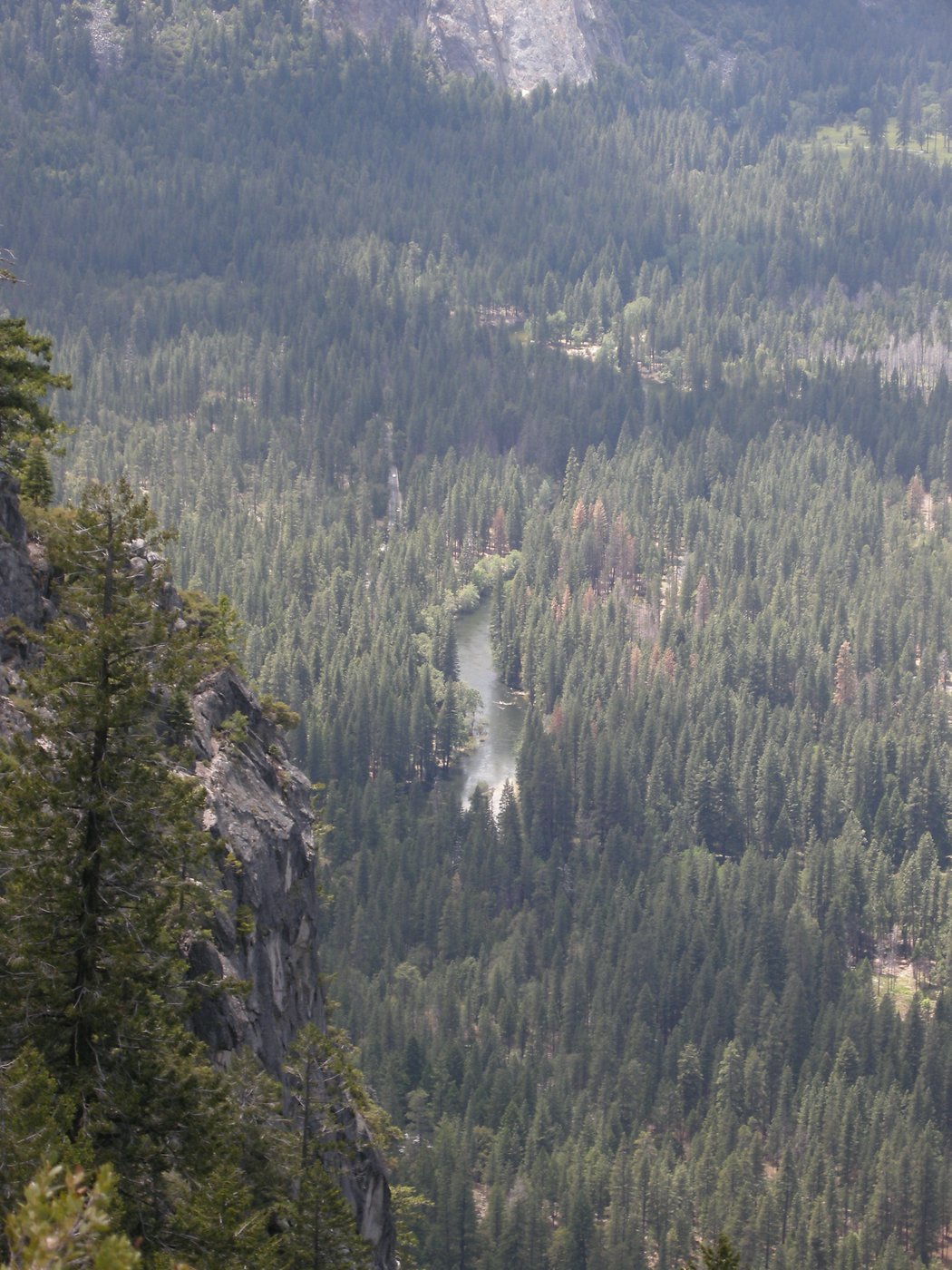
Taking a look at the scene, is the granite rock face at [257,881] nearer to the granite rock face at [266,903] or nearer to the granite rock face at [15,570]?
the granite rock face at [266,903]

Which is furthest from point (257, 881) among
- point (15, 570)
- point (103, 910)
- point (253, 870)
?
point (103, 910)

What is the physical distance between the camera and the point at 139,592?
173 ft

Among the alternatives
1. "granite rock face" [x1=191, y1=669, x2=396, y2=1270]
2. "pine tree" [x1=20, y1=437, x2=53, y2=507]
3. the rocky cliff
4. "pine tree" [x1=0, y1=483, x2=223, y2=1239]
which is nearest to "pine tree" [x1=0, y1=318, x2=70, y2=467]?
the rocky cliff

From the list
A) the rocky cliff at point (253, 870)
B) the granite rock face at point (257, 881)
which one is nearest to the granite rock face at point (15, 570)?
the rocky cliff at point (253, 870)

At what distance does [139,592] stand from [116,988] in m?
10.7

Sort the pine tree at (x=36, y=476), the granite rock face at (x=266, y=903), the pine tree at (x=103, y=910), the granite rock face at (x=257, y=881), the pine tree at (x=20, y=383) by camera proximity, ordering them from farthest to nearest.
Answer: the pine tree at (x=36, y=476) → the granite rock face at (x=266, y=903) → the granite rock face at (x=257, y=881) → the pine tree at (x=20, y=383) → the pine tree at (x=103, y=910)

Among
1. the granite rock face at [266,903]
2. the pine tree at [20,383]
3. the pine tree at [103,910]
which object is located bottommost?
the granite rock face at [266,903]

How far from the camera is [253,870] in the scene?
72188 mm

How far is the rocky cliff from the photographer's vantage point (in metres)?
63.2

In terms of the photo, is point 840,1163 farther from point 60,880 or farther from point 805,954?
point 60,880

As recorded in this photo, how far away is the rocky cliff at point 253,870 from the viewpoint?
207ft

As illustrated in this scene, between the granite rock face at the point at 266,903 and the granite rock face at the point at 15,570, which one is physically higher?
the granite rock face at the point at 15,570

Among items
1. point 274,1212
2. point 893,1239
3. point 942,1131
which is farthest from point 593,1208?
point 274,1212

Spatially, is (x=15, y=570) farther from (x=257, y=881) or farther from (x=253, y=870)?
(x=257, y=881)
